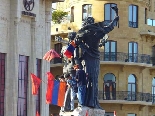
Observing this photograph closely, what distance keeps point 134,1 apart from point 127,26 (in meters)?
2.34

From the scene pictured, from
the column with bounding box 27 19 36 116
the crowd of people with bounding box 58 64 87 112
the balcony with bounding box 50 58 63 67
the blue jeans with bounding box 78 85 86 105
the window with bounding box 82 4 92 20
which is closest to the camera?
the crowd of people with bounding box 58 64 87 112

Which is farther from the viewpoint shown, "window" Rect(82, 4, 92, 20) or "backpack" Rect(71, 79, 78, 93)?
"window" Rect(82, 4, 92, 20)

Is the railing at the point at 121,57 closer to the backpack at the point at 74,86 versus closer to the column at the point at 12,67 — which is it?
the column at the point at 12,67

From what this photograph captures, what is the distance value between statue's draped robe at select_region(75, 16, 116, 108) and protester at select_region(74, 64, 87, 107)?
0.18 meters

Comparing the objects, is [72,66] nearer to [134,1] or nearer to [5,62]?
[5,62]

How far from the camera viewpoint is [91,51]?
87.1 feet

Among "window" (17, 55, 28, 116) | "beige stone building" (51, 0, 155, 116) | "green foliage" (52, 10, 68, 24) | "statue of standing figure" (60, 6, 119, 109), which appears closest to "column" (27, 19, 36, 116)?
"window" (17, 55, 28, 116)

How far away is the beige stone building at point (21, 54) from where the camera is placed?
48094 millimetres

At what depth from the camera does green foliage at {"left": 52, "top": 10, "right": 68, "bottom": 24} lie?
66.0 metres

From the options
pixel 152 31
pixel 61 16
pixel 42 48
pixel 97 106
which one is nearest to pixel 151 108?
pixel 152 31

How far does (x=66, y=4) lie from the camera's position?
2712 inches

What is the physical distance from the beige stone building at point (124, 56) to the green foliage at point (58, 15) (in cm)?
48

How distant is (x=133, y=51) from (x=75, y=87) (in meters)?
39.5

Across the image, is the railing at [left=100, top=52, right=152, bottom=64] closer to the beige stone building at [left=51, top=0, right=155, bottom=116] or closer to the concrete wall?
the beige stone building at [left=51, top=0, right=155, bottom=116]
